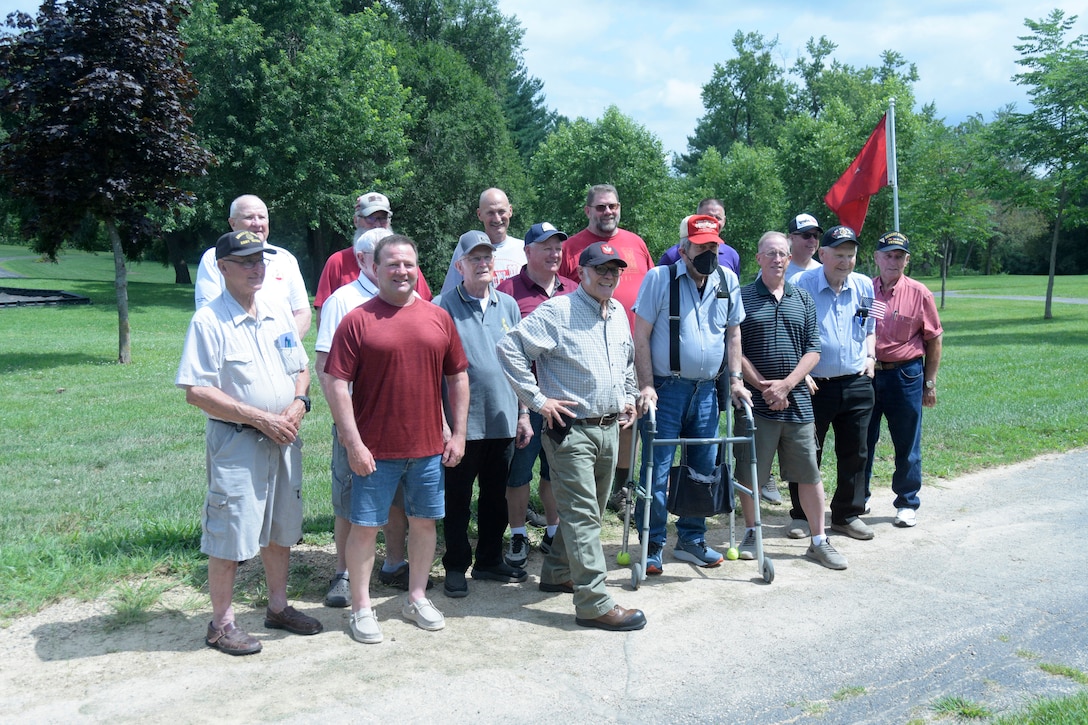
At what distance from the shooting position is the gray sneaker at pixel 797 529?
6.88 m

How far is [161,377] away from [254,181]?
19825 mm

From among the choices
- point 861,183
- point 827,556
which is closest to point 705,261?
point 827,556

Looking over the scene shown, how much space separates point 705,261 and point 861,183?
17.4 feet

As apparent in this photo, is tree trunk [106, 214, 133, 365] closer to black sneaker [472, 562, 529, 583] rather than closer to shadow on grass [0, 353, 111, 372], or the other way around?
shadow on grass [0, 353, 111, 372]

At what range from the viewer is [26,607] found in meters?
5.05

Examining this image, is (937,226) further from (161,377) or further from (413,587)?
(413,587)

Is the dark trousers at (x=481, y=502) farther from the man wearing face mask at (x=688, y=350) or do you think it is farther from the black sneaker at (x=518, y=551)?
the man wearing face mask at (x=688, y=350)

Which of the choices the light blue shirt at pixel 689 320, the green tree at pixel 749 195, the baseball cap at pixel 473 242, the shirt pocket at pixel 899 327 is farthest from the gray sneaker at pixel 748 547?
the green tree at pixel 749 195

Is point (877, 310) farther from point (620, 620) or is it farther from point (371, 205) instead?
point (371, 205)

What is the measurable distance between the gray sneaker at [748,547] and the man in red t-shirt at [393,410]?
238 cm

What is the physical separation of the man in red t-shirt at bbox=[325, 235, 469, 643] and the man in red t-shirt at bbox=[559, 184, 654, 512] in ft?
6.15

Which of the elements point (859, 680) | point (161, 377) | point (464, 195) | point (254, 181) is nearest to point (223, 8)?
point (254, 181)

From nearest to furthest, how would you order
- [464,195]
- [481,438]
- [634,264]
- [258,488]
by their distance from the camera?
[258,488] < [481,438] < [634,264] < [464,195]

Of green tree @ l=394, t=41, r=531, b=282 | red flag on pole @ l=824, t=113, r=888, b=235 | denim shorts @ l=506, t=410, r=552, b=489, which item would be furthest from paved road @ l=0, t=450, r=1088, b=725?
green tree @ l=394, t=41, r=531, b=282
